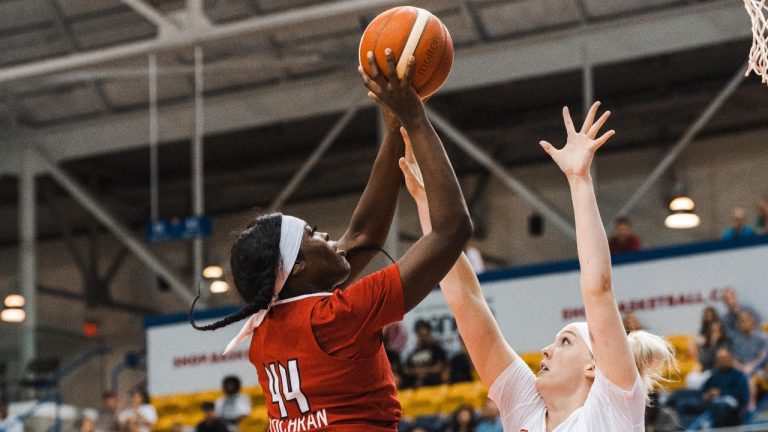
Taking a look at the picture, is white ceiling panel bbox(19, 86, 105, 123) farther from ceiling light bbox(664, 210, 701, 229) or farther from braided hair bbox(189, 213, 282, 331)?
braided hair bbox(189, 213, 282, 331)

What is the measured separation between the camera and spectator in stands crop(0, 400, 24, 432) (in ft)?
54.2

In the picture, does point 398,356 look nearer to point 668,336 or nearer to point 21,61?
point 668,336

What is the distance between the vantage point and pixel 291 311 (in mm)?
3695

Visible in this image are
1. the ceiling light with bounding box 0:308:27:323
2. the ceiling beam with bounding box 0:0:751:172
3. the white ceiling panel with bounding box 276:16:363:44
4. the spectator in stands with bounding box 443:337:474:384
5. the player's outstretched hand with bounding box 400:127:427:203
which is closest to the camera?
the player's outstretched hand with bounding box 400:127:427:203

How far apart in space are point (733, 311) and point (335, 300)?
1038 cm

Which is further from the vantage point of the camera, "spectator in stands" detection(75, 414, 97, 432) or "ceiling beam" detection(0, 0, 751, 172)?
"ceiling beam" detection(0, 0, 751, 172)

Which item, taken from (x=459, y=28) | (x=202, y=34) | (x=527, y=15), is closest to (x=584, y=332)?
(x=202, y=34)

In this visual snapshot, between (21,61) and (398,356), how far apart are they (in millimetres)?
7901

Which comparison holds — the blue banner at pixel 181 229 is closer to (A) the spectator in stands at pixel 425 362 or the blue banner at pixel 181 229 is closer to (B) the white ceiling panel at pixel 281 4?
(B) the white ceiling panel at pixel 281 4

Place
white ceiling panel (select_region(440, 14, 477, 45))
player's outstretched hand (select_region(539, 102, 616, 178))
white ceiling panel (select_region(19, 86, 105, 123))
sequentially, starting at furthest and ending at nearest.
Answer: white ceiling panel (select_region(19, 86, 105, 123))
white ceiling panel (select_region(440, 14, 477, 45))
player's outstretched hand (select_region(539, 102, 616, 178))

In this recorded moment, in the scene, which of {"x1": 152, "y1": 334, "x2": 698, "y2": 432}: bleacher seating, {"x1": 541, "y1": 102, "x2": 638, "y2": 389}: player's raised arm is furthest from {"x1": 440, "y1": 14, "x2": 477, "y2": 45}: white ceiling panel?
{"x1": 541, "y1": 102, "x2": 638, "y2": 389}: player's raised arm

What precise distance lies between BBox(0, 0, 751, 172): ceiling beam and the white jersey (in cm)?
1078

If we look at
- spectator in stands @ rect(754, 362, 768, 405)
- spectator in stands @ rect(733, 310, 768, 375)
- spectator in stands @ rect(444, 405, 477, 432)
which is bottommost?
spectator in stands @ rect(754, 362, 768, 405)

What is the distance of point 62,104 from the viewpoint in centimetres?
2059
